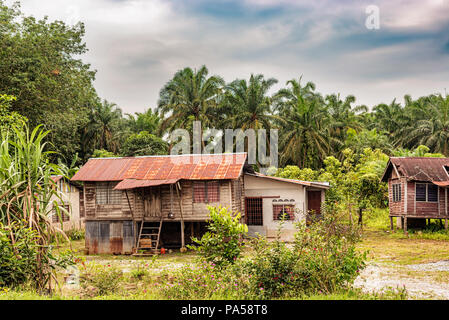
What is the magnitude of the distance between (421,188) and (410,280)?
1233cm

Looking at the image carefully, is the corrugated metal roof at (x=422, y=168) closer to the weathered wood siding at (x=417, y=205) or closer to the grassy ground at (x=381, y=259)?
the weathered wood siding at (x=417, y=205)

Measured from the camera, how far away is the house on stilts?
829 inches

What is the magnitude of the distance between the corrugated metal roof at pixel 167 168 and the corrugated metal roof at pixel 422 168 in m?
9.33

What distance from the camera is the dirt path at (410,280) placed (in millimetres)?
10648

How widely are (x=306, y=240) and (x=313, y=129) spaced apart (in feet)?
101

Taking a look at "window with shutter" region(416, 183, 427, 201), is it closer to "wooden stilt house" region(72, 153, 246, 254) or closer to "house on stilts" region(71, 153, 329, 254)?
"house on stilts" region(71, 153, 329, 254)

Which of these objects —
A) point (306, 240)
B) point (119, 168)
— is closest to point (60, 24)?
point (119, 168)

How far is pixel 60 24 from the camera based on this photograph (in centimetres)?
3195

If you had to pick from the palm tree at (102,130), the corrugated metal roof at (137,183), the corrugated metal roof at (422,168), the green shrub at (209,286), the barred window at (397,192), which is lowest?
the green shrub at (209,286)

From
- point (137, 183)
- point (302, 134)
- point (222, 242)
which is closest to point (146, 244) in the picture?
point (137, 183)

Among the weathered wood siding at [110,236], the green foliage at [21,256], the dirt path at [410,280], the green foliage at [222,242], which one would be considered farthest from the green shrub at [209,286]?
the weathered wood siding at [110,236]

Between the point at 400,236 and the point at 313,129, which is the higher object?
the point at 313,129
